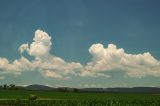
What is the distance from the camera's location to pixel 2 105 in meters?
52.4

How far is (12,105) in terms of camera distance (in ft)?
174

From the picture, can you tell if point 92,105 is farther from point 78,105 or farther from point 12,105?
point 12,105

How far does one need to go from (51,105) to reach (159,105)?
A: 593 inches

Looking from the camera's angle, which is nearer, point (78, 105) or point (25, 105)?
point (78, 105)

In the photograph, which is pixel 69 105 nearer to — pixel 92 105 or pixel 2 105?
pixel 92 105

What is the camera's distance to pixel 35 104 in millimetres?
52125

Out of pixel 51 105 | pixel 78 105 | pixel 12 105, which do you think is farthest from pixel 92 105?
pixel 12 105

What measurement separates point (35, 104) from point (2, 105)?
4829mm

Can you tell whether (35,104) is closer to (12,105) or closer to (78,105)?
(12,105)

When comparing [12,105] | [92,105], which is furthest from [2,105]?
[92,105]

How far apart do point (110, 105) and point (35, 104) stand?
37.4 ft

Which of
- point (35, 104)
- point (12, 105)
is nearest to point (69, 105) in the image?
point (35, 104)

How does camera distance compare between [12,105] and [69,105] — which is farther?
[12,105]

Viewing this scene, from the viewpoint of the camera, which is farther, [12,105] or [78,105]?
[12,105]
